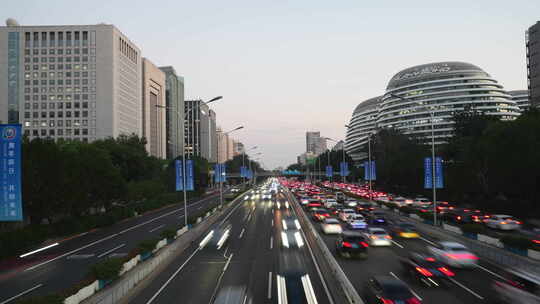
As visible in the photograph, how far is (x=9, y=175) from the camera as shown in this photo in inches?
580

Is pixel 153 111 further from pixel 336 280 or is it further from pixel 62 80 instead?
pixel 336 280

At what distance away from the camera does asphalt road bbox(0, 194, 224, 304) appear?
19.8 meters

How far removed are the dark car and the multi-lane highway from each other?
0.28 metres

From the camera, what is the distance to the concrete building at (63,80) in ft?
424

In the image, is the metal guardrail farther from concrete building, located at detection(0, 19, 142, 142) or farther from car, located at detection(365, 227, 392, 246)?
concrete building, located at detection(0, 19, 142, 142)

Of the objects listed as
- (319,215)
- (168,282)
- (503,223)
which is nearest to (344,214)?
(319,215)

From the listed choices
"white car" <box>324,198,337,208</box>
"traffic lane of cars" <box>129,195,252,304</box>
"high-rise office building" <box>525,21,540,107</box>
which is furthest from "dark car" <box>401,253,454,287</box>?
"high-rise office building" <box>525,21,540,107</box>

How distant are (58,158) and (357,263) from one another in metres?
32.2

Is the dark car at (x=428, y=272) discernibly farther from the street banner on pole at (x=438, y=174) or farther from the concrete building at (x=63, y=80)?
the concrete building at (x=63, y=80)

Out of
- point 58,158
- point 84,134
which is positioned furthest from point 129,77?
point 58,158

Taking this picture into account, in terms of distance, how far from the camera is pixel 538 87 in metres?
92.6

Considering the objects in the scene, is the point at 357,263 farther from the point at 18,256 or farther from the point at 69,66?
the point at 69,66

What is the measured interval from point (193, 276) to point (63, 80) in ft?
454

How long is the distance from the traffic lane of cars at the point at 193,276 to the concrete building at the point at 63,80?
11511cm
